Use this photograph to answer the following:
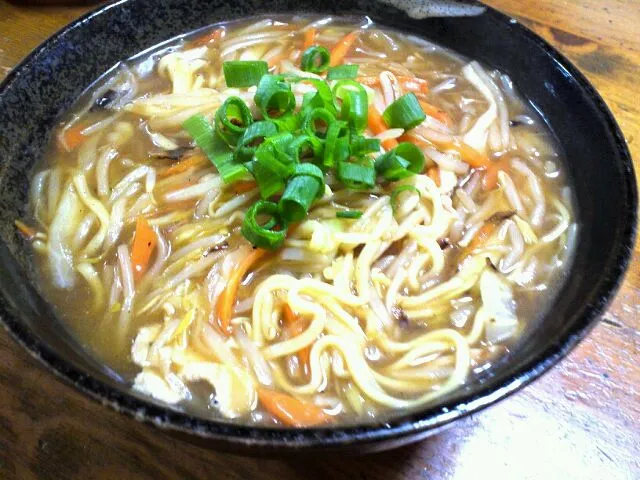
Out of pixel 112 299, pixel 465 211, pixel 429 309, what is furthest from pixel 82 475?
pixel 465 211

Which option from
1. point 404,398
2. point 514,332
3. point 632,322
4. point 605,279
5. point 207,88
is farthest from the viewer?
point 207,88

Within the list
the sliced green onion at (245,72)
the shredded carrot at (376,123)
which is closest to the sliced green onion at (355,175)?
the shredded carrot at (376,123)

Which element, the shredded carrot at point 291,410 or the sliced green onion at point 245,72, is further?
the sliced green onion at point 245,72

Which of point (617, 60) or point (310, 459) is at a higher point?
point (617, 60)

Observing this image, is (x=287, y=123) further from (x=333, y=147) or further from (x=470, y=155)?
(x=470, y=155)

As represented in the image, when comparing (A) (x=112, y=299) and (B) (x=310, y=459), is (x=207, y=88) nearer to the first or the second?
(A) (x=112, y=299)

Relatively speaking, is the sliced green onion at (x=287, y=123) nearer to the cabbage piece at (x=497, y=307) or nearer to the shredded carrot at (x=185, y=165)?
the shredded carrot at (x=185, y=165)

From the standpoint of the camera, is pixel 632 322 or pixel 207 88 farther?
pixel 207 88
